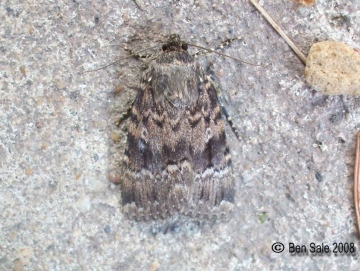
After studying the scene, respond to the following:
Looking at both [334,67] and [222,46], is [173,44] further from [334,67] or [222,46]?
[334,67]

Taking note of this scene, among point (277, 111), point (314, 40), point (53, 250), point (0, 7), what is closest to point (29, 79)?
point (0, 7)

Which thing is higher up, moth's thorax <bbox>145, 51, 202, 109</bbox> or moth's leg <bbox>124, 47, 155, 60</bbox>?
moth's leg <bbox>124, 47, 155, 60</bbox>

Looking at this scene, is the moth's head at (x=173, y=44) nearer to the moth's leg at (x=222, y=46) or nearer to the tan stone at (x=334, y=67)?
the moth's leg at (x=222, y=46)

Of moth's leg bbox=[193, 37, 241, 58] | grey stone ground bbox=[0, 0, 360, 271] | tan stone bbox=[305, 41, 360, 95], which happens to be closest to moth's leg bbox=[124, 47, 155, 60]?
grey stone ground bbox=[0, 0, 360, 271]

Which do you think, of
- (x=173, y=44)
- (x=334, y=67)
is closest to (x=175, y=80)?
(x=173, y=44)

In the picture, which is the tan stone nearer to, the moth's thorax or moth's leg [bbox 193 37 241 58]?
moth's leg [bbox 193 37 241 58]

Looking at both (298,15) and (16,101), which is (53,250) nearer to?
(16,101)

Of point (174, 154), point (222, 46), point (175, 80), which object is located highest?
point (222, 46)
